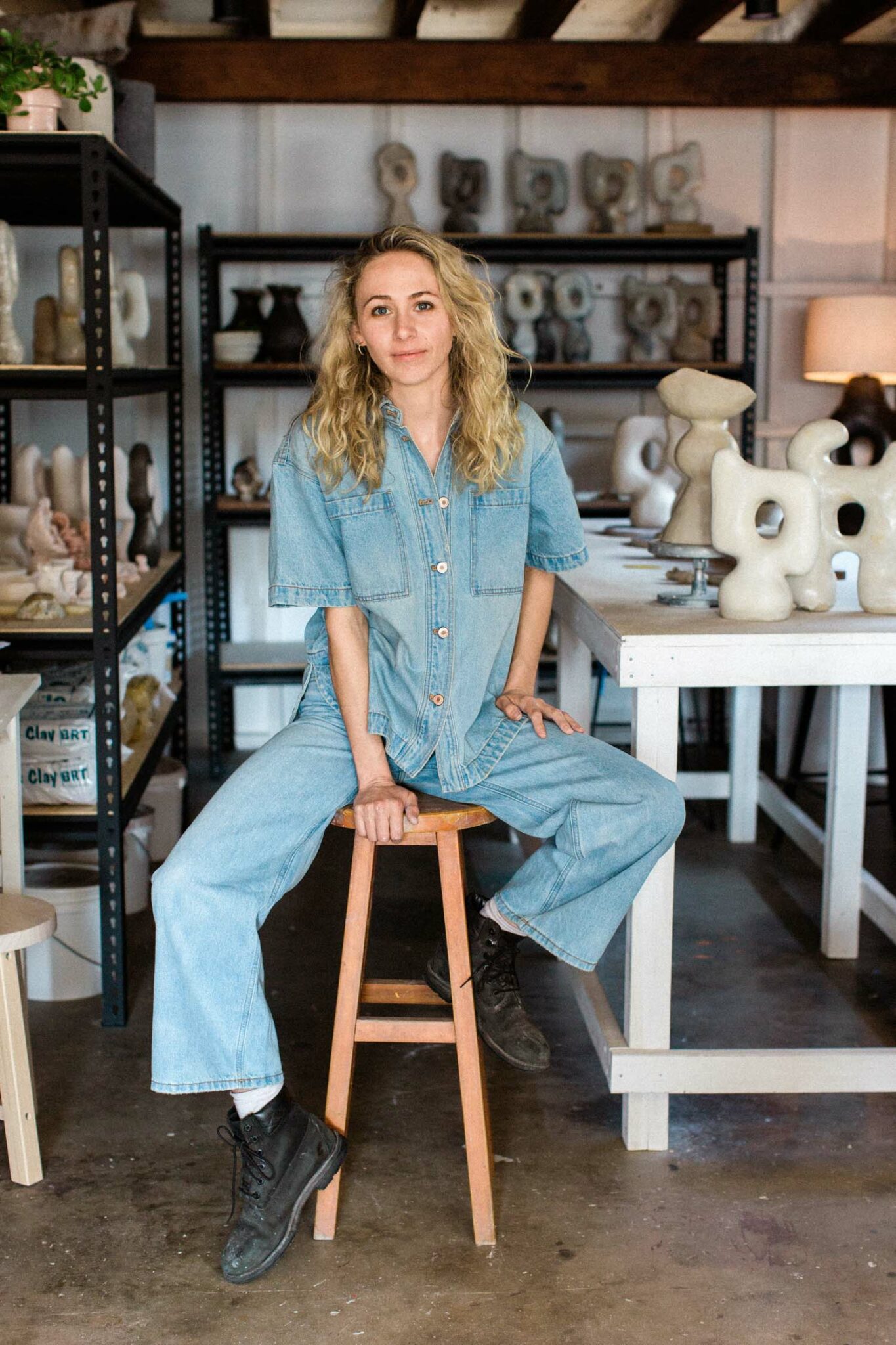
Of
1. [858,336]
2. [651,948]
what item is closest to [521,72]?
[858,336]

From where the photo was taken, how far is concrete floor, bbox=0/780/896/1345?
2.05 m

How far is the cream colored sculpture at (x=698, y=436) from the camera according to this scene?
9.10 ft

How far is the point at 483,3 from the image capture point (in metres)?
5.00

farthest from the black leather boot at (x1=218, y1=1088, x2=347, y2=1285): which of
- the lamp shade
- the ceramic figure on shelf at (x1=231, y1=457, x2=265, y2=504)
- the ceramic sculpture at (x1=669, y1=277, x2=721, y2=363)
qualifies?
the ceramic sculpture at (x1=669, y1=277, x2=721, y2=363)

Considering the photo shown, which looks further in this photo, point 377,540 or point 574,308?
point 574,308

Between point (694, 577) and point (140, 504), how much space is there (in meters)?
1.77

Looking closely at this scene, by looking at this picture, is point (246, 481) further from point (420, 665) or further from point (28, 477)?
point (420, 665)

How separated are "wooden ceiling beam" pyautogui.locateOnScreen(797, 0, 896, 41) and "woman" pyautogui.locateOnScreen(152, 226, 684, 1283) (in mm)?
2905

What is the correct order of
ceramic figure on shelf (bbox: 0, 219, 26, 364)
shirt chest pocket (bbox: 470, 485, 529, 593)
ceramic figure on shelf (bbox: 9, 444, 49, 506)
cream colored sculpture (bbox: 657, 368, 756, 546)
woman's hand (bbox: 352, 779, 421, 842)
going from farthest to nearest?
ceramic figure on shelf (bbox: 9, 444, 49, 506) → ceramic figure on shelf (bbox: 0, 219, 26, 364) → cream colored sculpture (bbox: 657, 368, 756, 546) → shirt chest pocket (bbox: 470, 485, 529, 593) → woman's hand (bbox: 352, 779, 421, 842)

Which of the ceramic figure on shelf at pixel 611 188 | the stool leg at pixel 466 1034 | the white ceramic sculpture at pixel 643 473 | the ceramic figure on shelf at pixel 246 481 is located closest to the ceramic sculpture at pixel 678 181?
the ceramic figure on shelf at pixel 611 188

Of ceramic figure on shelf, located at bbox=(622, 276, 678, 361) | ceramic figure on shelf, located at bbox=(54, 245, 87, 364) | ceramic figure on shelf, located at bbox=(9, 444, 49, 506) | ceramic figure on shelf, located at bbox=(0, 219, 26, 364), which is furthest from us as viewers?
ceramic figure on shelf, located at bbox=(622, 276, 678, 361)

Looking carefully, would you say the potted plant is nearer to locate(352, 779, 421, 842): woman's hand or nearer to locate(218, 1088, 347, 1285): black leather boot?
locate(352, 779, 421, 842): woman's hand

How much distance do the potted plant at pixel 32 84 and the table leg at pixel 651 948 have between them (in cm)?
163

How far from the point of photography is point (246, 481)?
493 centimetres
